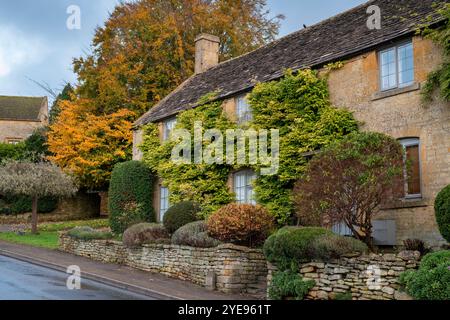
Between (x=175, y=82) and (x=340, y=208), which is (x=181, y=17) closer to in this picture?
(x=175, y=82)

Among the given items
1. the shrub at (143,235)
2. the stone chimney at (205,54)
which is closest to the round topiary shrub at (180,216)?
the shrub at (143,235)

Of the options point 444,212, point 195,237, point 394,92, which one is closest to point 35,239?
point 195,237

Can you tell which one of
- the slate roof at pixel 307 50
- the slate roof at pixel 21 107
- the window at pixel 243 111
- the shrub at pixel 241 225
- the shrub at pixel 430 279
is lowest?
the shrub at pixel 430 279

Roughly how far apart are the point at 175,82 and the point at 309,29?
1352cm

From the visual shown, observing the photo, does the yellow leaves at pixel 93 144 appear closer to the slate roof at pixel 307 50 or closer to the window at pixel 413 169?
the slate roof at pixel 307 50

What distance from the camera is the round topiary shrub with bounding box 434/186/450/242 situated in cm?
1266

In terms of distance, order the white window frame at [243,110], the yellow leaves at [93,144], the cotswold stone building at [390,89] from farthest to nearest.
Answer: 1. the yellow leaves at [93,144]
2. the white window frame at [243,110]
3. the cotswold stone building at [390,89]

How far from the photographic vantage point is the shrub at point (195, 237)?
17.1 m

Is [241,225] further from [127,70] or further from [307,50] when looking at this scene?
[127,70]

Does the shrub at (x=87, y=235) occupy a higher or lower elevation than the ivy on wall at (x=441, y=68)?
lower

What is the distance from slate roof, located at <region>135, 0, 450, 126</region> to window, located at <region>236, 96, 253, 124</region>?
40 cm

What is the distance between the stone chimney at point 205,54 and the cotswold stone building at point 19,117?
2768 cm

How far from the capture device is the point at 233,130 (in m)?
21.8

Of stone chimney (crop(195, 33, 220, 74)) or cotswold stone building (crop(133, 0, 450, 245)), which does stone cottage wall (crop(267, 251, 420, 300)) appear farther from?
stone chimney (crop(195, 33, 220, 74))
